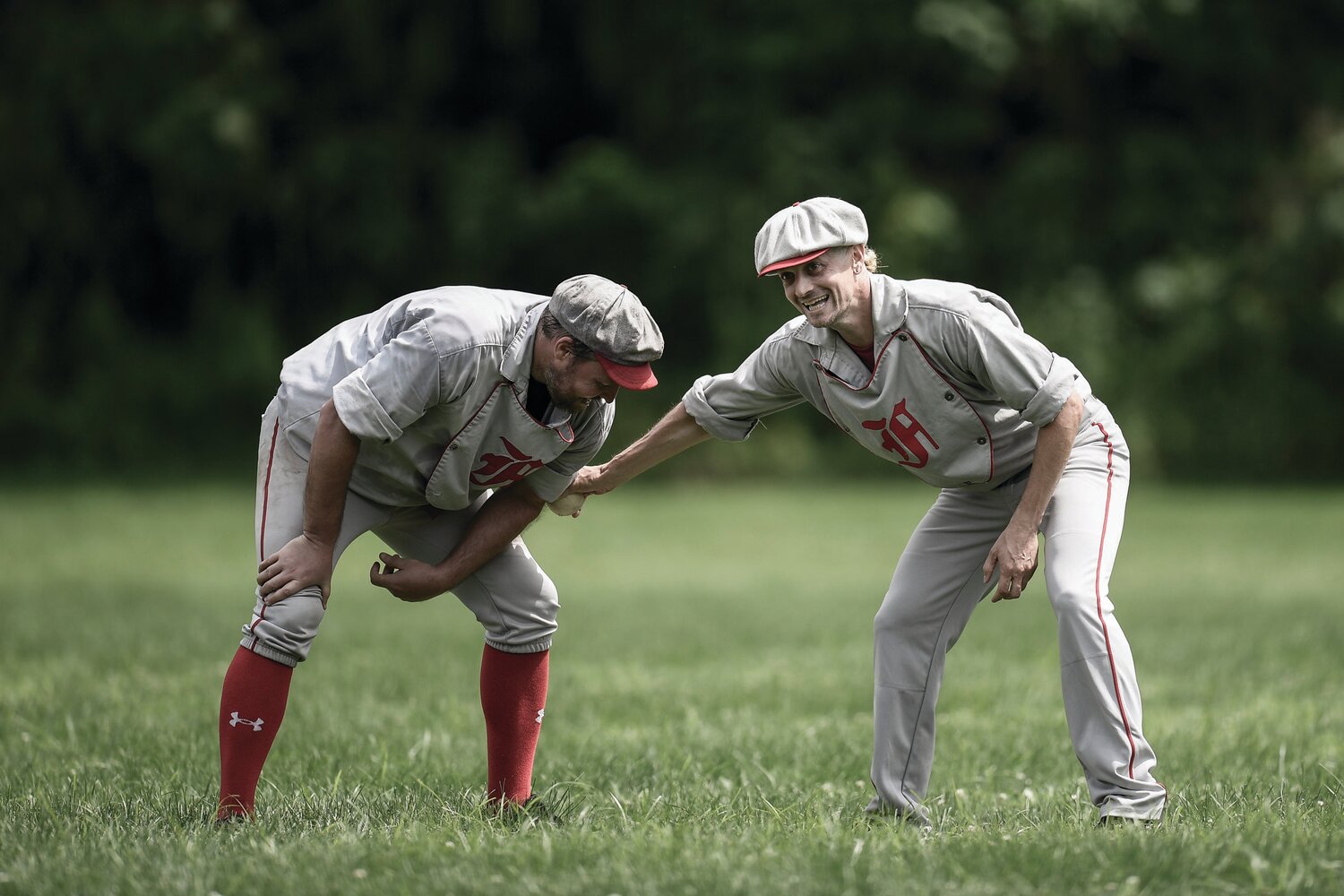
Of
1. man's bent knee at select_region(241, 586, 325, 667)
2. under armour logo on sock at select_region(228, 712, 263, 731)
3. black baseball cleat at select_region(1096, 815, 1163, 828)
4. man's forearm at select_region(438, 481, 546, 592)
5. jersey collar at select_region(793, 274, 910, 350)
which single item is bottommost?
under armour logo on sock at select_region(228, 712, 263, 731)

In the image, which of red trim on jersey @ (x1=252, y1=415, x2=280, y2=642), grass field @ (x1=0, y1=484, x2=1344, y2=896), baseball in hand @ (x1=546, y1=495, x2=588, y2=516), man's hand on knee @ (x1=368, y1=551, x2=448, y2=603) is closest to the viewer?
grass field @ (x1=0, y1=484, x2=1344, y2=896)

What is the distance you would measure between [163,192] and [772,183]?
11220 millimetres

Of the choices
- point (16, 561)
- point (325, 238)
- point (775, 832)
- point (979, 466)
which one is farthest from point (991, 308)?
point (325, 238)

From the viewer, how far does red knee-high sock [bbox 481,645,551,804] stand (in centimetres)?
524

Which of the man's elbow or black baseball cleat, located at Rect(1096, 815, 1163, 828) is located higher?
the man's elbow

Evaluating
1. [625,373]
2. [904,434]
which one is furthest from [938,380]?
[625,373]

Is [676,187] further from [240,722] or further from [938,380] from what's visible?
[240,722]

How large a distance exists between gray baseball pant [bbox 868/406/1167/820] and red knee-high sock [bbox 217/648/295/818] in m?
2.01

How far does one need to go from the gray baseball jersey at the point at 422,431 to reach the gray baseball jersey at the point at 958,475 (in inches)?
28.5

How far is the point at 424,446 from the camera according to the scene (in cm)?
480

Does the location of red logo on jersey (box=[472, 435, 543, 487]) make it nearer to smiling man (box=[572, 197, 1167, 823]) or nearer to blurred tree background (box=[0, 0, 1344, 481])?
smiling man (box=[572, 197, 1167, 823])

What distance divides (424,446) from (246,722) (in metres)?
1.03

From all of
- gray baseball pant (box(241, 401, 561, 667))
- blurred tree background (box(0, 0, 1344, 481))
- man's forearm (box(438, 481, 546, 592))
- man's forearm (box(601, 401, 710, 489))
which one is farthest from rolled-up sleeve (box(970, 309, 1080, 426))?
Answer: blurred tree background (box(0, 0, 1344, 481))

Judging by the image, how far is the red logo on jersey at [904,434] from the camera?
4.75 metres
